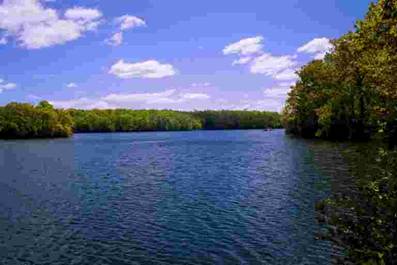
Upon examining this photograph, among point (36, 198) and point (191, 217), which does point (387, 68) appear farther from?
point (36, 198)

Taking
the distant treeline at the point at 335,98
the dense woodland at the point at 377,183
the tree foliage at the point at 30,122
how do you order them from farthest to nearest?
the tree foliage at the point at 30,122 < the distant treeline at the point at 335,98 < the dense woodland at the point at 377,183

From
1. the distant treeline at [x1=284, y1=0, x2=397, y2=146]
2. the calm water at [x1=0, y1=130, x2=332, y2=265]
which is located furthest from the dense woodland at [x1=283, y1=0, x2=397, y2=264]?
the distant treeline at [x1=284, y1=0, x2=397, y2=146]

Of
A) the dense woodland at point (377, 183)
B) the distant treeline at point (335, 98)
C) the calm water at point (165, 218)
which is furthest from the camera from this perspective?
the distant treeline at point (335, 98)

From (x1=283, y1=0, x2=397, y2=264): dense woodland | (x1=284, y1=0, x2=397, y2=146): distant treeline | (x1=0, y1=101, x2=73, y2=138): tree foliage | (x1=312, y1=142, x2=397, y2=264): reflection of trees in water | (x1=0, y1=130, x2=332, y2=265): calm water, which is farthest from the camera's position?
(x1=0, y1=101, x2=73, y2=138): tree foliage

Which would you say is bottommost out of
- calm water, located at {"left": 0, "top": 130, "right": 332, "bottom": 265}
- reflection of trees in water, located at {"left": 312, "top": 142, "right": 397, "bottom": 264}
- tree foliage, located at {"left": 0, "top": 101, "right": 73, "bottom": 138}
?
calm water, located at {"left": 0, "top": 130, "right": 332, "bottom": 265}

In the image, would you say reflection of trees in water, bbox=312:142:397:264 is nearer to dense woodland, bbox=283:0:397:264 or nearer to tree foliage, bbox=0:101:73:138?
dense woodland, bbox=283:0:397:264

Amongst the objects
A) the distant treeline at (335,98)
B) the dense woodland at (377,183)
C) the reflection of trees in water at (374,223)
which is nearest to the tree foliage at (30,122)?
the distant treeline at (335,98)

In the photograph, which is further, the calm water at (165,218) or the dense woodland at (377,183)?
the calm water at (165,218)

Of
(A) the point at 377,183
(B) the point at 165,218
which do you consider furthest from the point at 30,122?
(A) the point at 377,183

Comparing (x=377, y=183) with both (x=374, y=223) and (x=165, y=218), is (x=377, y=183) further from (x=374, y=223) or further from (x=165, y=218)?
(x=165, y=218)

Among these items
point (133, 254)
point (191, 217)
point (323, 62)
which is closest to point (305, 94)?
point (323, 62)

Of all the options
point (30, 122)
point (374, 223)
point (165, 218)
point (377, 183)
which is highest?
point (30, 122)

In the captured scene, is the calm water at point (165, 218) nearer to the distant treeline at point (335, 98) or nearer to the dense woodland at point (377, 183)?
the dense woodland at point (377, 183)

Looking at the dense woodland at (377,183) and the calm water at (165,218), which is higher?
the dense woodland at (377,183)
